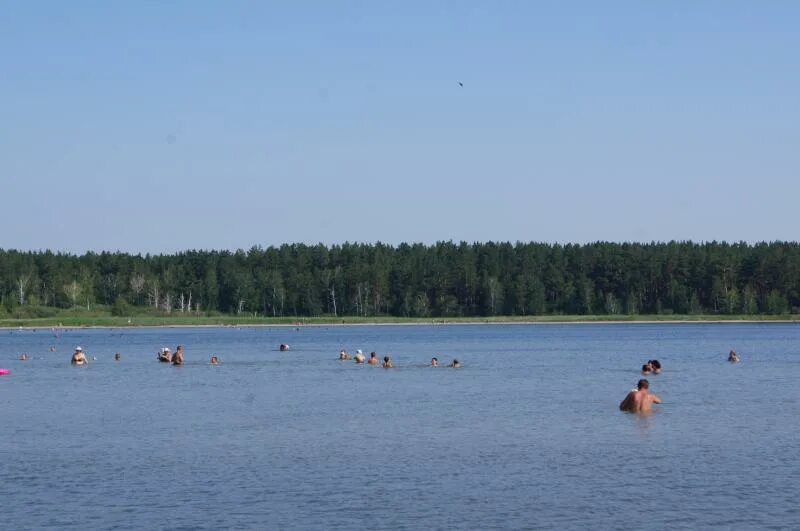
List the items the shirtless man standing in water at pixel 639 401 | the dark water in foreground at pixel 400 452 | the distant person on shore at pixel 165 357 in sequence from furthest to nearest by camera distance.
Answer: the distant person on shore at pixel 165 357 < the shirtless man standing in water at pixel 639 401 < the dark water in foreground at pixel 400 452

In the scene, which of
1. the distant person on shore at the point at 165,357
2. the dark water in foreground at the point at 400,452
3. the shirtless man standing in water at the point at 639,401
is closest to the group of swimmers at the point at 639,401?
the shirtless man standing in water at the point at 639,401

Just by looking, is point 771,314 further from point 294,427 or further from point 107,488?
point 107,488

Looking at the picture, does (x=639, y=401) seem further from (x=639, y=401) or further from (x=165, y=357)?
(x=165, y=357)

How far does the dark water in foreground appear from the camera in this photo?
2544cm

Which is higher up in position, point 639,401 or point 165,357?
point 165,357

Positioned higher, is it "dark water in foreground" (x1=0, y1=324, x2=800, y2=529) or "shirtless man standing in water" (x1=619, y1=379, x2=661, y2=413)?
"shirtless man standing in water" (x1=619, y1=379, x2=661, y2=413)

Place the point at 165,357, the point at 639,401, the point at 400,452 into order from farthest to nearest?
the point at 165,357 → the point at 639,401 → the point at 400,452

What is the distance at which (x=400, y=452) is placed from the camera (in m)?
34.2

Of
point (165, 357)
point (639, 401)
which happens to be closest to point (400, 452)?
point (639, 401)

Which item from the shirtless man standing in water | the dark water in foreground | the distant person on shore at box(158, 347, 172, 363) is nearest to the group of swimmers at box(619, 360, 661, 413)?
the shirtless man standing in water

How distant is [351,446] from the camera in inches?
1405

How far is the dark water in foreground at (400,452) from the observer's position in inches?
1001

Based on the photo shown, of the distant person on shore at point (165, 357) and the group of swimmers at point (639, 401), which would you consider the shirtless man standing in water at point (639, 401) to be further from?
the distant person on shore at point (165, 357)

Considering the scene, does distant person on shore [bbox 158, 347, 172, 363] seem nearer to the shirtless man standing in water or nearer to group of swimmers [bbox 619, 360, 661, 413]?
group of swimmers [bbox 619, 360, 661, 413]
